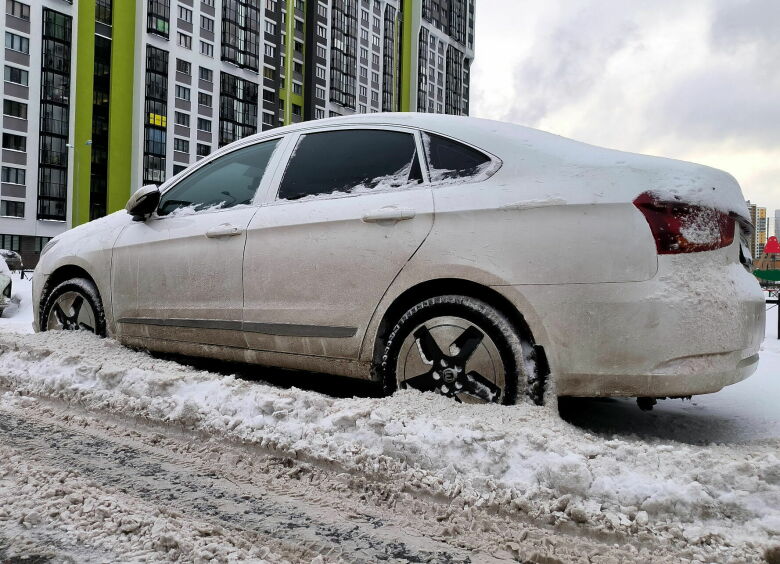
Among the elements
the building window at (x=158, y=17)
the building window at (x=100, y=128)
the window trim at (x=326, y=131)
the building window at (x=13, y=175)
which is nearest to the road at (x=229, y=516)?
the window trim at (x=326, y=131)

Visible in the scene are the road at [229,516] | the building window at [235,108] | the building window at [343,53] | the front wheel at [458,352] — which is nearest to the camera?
the road at [229,516]

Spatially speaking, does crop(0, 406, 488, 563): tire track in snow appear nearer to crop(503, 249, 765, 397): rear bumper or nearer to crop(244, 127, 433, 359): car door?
crop(244, 127, 433, 359): car door

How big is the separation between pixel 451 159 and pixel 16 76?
196 ft

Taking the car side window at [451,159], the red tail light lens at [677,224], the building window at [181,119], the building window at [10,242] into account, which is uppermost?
the building window at [181,119]

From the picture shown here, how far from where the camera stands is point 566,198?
2.77m

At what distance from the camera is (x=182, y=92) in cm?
6141

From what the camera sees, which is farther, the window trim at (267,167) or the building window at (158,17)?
the building window at (158,17)

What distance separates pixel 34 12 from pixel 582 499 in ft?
206

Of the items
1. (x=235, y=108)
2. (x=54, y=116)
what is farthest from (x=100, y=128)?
(x=235, y=108)

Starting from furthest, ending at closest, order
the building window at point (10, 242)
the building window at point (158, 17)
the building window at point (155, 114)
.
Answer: the building window at point (155, 114) → the building window at point (158, 17) → the building window at point (10, 242)

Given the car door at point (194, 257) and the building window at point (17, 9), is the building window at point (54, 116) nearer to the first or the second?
the building window at point (17, 9)

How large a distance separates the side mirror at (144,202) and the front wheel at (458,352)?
2225 mm

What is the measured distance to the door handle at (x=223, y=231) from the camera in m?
3.72

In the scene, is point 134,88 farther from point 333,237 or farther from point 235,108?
point 333,237
